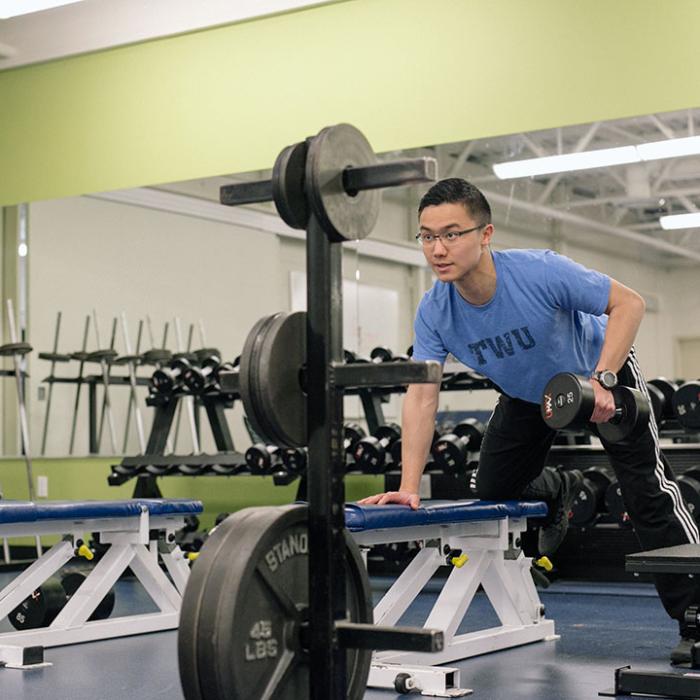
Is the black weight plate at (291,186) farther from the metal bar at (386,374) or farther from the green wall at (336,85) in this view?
the green wall at (336,85)

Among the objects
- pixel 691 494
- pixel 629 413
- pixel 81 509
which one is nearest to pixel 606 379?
pixel 629 413

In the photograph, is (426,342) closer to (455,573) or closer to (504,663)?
(455,573)

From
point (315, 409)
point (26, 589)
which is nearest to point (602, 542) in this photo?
point (26, 589)

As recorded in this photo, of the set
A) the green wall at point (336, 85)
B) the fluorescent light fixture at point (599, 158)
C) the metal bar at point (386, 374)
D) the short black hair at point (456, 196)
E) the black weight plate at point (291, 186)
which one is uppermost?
the green wall at point (336, 85)

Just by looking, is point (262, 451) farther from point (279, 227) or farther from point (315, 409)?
point (315, 409)

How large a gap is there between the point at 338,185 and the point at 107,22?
16.6ft

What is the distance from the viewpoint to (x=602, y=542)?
5238 millimetres

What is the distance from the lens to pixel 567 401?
2578mm

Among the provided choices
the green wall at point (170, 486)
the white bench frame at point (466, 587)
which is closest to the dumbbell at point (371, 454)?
the green wall at point (170, 486)

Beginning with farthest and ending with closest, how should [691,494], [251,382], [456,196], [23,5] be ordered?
[23,5], [691,494], [456,196], [251,382]

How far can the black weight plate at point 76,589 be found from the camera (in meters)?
4.32

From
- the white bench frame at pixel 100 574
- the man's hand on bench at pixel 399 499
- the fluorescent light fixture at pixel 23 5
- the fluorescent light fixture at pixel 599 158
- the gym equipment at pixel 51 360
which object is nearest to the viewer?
the man's hand on bench at pixel 399 499

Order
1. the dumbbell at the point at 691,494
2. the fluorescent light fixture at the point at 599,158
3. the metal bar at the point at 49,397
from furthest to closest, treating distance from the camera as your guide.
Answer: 1. the metal bar at the point at 49,397
2. the fluorescent light fixture at the point at 599,158
3. the dumbbell at the point at 691,494

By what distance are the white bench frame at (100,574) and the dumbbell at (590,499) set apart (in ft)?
5.51
